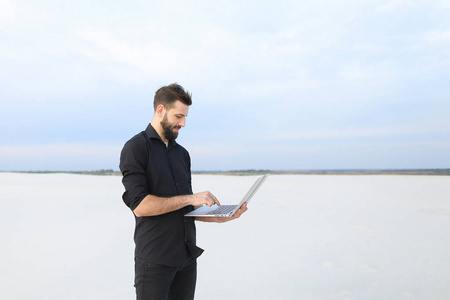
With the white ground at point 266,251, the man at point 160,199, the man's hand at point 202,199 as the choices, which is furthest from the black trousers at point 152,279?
the white ground at point 266,251

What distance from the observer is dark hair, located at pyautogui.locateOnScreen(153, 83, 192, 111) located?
80.4 inches

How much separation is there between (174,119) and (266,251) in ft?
11.9

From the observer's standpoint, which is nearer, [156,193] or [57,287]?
[156,193]

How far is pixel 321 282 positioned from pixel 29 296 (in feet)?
10.7

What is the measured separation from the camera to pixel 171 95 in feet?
6.70

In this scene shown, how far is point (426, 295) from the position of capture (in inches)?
147

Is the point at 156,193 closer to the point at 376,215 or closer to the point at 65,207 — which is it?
the point at 376,215

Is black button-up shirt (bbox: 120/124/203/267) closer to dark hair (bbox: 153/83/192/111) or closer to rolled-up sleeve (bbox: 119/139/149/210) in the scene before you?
rolled-up sleeve (bbox: 119/139/149/210)

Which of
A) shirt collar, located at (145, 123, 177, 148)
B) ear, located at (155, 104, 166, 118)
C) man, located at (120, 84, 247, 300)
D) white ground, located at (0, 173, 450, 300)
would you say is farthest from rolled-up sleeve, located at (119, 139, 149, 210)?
white ground, located at (0, 173, 450, 300)

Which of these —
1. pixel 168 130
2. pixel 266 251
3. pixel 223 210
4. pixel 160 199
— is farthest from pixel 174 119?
pixel 266 251

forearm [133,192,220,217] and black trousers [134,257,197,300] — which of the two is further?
black trousers [134,257,197,300]

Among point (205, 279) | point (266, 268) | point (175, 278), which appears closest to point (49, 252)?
point (205, 279)

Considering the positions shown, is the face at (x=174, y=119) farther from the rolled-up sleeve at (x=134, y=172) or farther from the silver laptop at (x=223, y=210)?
the silver laptop at (x=223, y=210)

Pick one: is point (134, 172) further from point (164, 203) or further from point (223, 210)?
point (223, 210)
